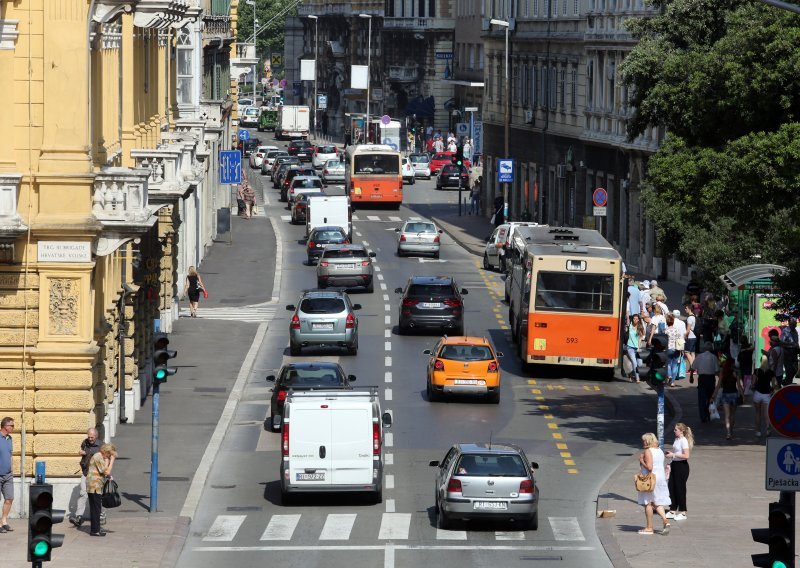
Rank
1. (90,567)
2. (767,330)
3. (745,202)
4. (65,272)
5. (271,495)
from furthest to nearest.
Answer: (767,330) → (745,202) → (271,495) → (65,272) → (90,567)

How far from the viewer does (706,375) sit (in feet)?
121

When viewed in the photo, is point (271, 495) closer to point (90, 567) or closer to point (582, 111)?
point (90, 567)

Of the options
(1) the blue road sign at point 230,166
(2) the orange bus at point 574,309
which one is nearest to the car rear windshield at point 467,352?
(2) the orange bus at point 574,309

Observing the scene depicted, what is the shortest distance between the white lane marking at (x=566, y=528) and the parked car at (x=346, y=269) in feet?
97.6

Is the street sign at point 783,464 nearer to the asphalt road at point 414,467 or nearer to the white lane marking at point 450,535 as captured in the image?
the asphalt road at point 414,467

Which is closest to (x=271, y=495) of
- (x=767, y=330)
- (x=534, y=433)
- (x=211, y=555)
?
(x=211, y=555)

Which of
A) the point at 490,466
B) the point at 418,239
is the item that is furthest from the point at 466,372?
the point at 418,239

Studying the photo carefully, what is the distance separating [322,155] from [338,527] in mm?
89899

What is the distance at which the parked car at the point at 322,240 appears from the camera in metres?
67.2

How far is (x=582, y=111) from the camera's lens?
77.8 metres

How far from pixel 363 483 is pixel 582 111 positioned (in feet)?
165

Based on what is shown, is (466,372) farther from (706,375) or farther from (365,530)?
(365,530)

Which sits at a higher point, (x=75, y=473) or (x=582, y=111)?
(x=582, y=111)

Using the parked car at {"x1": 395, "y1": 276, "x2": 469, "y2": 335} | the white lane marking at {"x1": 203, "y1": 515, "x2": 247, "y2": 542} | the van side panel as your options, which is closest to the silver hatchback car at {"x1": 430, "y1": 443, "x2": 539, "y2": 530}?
the van side panel
